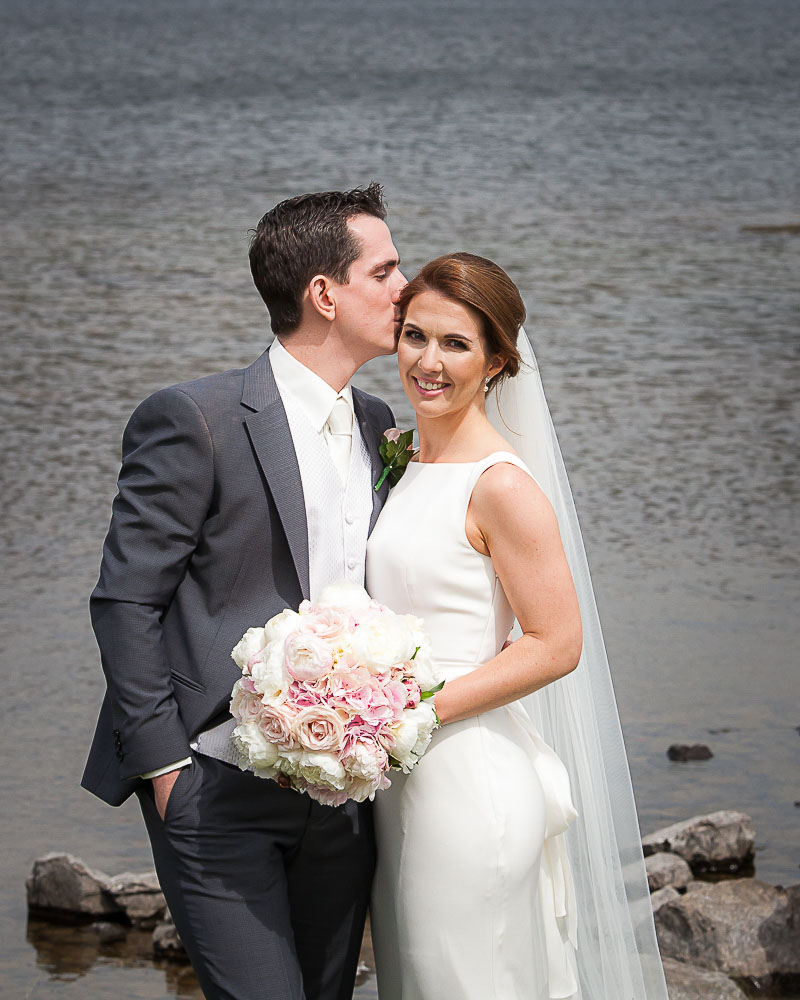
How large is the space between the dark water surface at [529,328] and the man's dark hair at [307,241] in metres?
2.96

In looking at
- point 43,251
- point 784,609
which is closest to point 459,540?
point 784,609

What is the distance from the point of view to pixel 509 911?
3627 millimetres

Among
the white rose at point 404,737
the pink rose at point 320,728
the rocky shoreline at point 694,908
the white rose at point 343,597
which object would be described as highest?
the white rose at point 343,597

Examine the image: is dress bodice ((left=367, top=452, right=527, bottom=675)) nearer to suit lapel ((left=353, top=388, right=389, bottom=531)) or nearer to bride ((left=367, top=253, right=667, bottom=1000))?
bride ((left=367, top=253, right=667, bottom=1000))

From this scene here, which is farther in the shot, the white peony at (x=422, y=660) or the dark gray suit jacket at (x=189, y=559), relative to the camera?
the dark gray suit jacket at (x=189, y=559)

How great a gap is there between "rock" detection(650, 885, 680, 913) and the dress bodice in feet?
7.87

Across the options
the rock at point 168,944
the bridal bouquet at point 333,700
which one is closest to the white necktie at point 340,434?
the bridal bouquet at point 333,700

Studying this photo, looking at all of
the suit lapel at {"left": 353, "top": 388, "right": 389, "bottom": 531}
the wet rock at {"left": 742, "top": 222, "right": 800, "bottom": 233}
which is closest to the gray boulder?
the suit lapel at {"left": 353, "top": 388, "right": 389, "bottom": 531}

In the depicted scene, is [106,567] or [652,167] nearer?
[106,567]

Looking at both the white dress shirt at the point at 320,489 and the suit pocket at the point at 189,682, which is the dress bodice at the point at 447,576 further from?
the suit pocket at the point at 189,682

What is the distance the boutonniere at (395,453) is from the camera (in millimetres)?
3879

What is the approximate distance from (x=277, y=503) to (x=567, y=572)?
2.26ft

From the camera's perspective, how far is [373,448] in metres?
3.94

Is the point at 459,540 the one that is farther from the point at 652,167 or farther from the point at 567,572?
the point at 652,167
